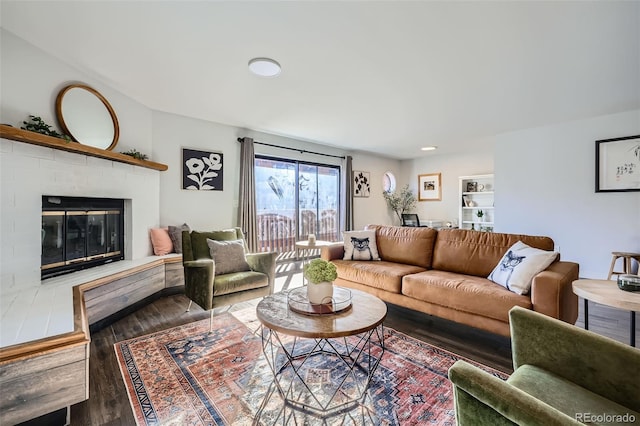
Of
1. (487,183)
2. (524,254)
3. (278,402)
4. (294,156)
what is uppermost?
(294,156)

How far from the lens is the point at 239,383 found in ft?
5.94

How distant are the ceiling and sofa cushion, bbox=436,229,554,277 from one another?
1579 mm

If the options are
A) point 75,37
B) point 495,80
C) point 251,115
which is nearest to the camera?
point 75,37

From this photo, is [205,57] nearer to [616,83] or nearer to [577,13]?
[577,13]

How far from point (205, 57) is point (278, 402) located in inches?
105

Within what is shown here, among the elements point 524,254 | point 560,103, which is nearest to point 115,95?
point 524,254

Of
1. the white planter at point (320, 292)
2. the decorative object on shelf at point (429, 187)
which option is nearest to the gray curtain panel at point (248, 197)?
the white planter at point (320, 292)

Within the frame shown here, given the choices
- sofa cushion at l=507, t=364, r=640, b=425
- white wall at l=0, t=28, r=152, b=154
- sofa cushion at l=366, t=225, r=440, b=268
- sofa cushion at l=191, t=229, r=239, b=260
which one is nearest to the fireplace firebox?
white wall at l=0, t=28, r=152, b=154

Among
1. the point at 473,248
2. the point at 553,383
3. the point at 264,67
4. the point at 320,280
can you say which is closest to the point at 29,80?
the point at 264,67

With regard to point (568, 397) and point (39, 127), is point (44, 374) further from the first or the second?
point (568, 397)

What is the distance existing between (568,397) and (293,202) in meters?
4.67

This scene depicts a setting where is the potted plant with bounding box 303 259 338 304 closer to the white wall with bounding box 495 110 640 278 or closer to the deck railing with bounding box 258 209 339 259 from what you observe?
the deck railing with bounding box 258 209 339 259

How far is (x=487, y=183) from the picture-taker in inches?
254

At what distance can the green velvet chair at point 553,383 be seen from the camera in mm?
818
